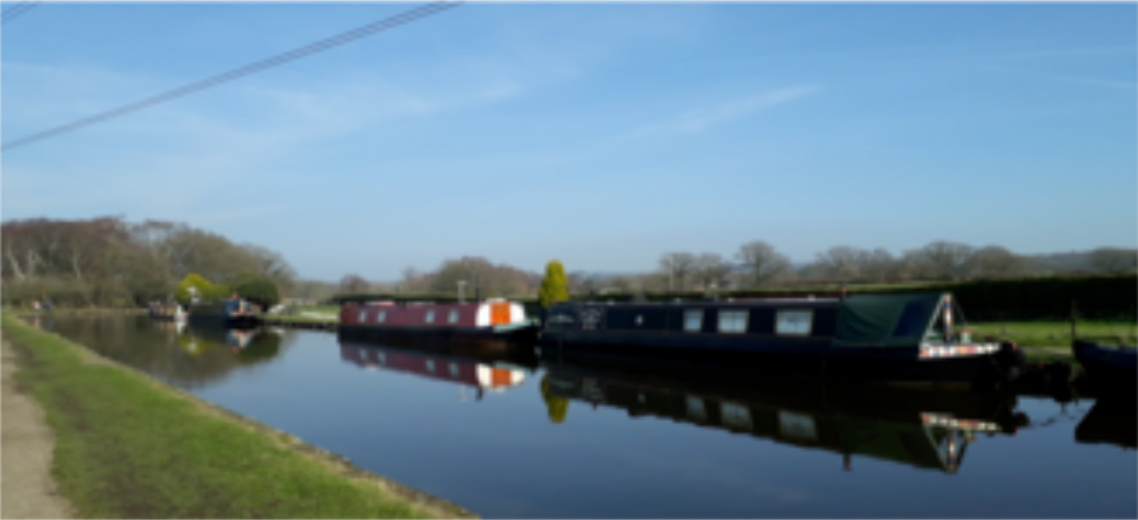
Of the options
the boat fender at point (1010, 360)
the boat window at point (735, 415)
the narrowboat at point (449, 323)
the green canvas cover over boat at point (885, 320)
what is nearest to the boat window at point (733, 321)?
the green canvas cover over boat at point (885, 320)

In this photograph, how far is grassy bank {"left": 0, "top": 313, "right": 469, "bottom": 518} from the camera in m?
6.56

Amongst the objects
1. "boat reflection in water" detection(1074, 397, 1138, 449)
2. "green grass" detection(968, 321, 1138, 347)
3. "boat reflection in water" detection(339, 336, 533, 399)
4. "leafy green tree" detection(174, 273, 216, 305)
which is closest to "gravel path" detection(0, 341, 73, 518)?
"boat reflection in water" detection(339, 336, 533, 399)

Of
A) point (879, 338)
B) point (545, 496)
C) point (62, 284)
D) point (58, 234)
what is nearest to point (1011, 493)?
point (545, 496)

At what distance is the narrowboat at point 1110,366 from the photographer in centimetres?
1370

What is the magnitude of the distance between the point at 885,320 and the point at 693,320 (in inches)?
226

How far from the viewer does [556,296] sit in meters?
37.2

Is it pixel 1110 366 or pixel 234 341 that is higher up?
pixel 1110 366

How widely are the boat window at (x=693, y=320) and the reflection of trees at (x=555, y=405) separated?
4.81 m

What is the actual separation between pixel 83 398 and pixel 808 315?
46.7ft

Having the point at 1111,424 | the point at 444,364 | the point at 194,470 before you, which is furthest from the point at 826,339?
the point at 194,470

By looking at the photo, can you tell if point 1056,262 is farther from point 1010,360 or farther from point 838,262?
point 1010,360

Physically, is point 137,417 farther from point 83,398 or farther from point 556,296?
point 556,296

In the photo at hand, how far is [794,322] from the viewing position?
18641mm

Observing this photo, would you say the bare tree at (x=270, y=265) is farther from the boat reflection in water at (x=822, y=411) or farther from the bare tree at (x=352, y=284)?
the boat reflection in water at (x=822, y=411)
